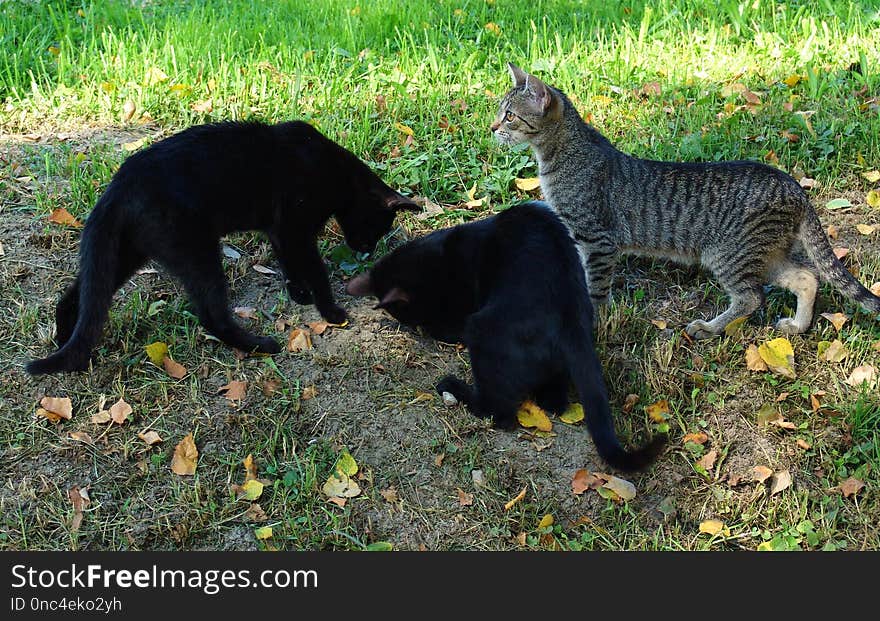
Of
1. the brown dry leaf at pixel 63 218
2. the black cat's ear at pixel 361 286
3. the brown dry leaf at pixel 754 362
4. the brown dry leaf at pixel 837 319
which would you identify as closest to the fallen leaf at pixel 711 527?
the brown dry leaf at pixel 754 362

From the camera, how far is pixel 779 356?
4336mm

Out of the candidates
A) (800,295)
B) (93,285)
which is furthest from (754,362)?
(93,285)

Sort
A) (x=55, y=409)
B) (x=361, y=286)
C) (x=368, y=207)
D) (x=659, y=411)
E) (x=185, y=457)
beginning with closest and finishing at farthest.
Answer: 1. (x=185, y=457)
2. (x=55, y=409)
3. (x=659, y=411)
4. (x=361, y=286)
5. (x=368, y=207)

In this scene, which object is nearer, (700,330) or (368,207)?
(700,330)

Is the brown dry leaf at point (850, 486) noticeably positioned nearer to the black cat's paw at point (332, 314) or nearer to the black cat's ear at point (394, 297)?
the black cat's ear at point (394, 297)

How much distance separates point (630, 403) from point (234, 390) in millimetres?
1856

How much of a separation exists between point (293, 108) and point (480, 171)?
4.58 ft

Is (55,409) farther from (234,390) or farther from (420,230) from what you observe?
(420,230)

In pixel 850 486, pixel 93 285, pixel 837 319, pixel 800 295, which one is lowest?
pixel 850 486

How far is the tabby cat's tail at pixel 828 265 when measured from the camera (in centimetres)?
441

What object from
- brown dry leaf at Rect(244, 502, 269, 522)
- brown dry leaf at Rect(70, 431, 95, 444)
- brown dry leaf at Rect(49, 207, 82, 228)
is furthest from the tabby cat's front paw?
brown dry leaf at Rect(49, 207, 82, 228)

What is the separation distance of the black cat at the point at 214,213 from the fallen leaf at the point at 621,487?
155 centimetres

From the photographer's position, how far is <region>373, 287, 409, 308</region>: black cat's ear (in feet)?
14.2

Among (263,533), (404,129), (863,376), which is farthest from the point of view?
(404,129)
